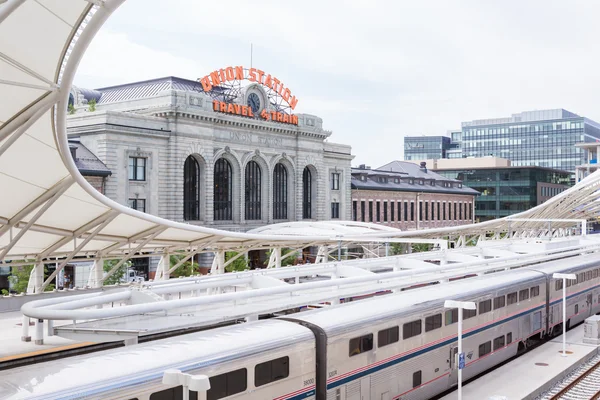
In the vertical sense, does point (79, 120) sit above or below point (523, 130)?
below

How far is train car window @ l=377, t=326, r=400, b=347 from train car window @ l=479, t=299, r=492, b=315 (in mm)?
5770

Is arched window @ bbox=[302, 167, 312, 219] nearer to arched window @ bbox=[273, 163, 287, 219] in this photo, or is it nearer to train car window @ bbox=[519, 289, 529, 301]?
arched window @ bbox=[273, 163, 287, 219]

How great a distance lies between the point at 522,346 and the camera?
27938 millimetres

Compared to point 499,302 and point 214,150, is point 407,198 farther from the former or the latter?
point 499,302

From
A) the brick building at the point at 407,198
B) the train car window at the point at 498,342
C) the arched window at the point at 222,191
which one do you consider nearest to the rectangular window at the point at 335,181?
the brick building at the point at 407,198

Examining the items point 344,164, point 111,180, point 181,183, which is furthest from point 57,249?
point 344,164

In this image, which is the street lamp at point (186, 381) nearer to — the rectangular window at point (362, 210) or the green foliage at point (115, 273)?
the green foliage at point (115, 273)

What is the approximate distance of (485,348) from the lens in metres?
23.4

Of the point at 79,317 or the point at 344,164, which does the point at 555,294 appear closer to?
the point at 79,317

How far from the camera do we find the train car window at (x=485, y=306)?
22.7m

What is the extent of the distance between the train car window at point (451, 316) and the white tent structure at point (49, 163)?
33.8 feet

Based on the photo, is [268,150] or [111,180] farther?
[268,150]

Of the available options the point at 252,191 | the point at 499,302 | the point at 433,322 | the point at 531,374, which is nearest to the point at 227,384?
the point at 433,322

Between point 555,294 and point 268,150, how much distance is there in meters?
40.6
